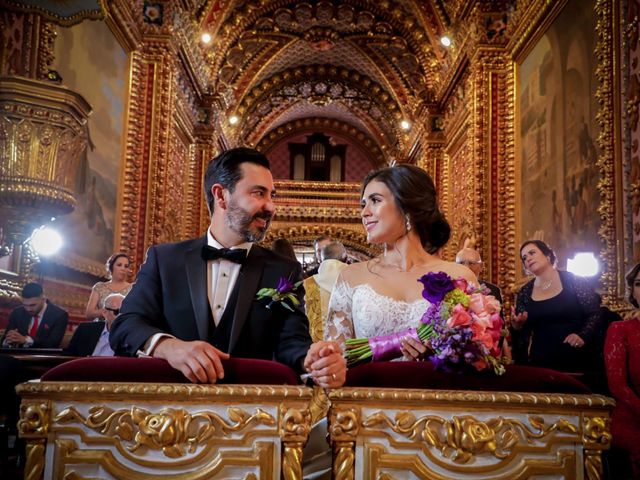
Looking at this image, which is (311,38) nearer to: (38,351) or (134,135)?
(134,135)

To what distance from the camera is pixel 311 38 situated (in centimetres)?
1681

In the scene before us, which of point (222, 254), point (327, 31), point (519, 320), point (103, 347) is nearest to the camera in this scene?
point (222, 254)

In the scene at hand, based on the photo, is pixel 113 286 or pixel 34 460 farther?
pixel 113 286

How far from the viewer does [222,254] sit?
2441 millimetres

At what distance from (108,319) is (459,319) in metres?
3.68

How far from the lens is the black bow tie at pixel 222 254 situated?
7.99 ft

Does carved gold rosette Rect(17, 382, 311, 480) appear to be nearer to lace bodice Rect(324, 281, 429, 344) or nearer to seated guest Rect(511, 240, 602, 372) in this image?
lace bodice Rect(324, 281, 429, 344)

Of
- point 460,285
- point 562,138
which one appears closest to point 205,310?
point 460,285

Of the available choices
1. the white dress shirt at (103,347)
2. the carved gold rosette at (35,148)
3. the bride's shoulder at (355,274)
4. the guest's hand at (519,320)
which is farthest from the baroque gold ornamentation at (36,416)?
the guest's hand at (519,320)

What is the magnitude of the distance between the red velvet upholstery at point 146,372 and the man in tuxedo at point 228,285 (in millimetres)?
522

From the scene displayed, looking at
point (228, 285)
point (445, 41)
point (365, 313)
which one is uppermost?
point (445, 41)

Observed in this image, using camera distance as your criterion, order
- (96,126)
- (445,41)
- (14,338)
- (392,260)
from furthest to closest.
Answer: (445,41)
(96,126)
(14,338)
(392,260)

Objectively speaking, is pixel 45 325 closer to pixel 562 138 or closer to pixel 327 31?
pixel 562 138

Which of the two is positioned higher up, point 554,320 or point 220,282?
point 220,282
